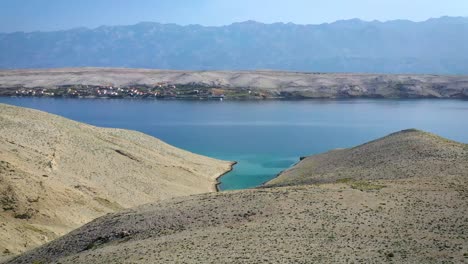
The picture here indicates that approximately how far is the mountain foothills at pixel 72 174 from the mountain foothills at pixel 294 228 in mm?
5348

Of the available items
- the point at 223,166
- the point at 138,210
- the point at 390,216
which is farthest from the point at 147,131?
the point at 390,216

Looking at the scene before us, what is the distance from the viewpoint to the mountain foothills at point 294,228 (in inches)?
786

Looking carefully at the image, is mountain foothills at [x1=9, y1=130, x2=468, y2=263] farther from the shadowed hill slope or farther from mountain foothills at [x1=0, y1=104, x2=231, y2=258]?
mountain foothills at [x1=0, y1=104, x2=231, y2=258]

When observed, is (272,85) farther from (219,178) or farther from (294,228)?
(294,228)

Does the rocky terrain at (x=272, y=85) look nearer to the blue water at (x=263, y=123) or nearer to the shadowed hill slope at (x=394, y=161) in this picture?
the blue water at (x=263, y=123)

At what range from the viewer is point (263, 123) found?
102625 mm

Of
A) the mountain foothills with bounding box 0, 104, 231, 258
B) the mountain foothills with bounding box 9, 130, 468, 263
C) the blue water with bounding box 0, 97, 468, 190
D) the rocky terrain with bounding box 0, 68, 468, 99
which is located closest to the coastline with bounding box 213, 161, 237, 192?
the mountain foothills with bounding box 0, 104, 231, 258

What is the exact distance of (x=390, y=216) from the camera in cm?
2422

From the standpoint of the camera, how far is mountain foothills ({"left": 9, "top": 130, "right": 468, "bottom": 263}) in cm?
1995

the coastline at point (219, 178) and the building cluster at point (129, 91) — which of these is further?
the building cluster at point (129, 91)

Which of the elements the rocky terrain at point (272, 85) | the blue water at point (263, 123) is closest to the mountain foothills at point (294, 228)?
the blue water at point (263, 123)

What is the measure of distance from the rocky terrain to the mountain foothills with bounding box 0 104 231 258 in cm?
10714

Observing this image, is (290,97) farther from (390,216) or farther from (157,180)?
(390,216)

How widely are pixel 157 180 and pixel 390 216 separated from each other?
2507 centimetres
